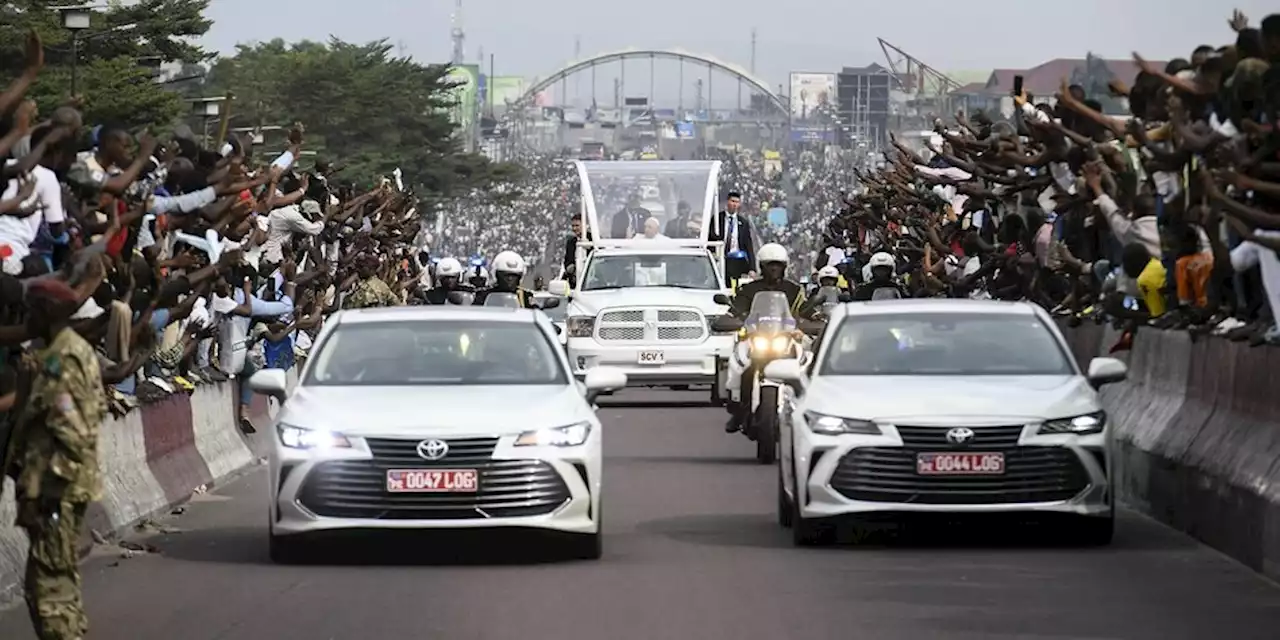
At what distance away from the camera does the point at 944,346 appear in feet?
59.3

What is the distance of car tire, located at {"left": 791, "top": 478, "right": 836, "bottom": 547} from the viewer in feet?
55.6

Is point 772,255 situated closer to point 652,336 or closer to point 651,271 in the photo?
point 652,336

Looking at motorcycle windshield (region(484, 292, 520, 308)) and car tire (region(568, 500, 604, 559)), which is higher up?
car tire (region(568, 500, 604, 559))

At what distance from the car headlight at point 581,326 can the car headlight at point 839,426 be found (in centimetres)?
2009

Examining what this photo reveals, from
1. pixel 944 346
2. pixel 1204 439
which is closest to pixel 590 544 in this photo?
pixel 944 346

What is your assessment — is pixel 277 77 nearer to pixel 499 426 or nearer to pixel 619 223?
pixel 619 223

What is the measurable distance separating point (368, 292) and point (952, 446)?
19.4 m

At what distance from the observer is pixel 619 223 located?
4706 centimetres

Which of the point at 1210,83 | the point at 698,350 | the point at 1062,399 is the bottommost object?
the point at 698,350

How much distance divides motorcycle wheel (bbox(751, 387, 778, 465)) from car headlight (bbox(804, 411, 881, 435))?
7407mm

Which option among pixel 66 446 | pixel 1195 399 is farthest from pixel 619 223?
pixel 66 446

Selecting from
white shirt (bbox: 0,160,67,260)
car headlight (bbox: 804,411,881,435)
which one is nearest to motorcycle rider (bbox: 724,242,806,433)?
car headlight (bbox: 804,411,881,435)

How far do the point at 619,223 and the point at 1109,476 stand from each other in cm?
3060

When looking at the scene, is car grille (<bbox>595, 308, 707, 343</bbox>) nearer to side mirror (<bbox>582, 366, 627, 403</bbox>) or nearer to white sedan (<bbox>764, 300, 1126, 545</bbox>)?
white sedan (<bbox>764, 300, 1126, 545</bbox>)
